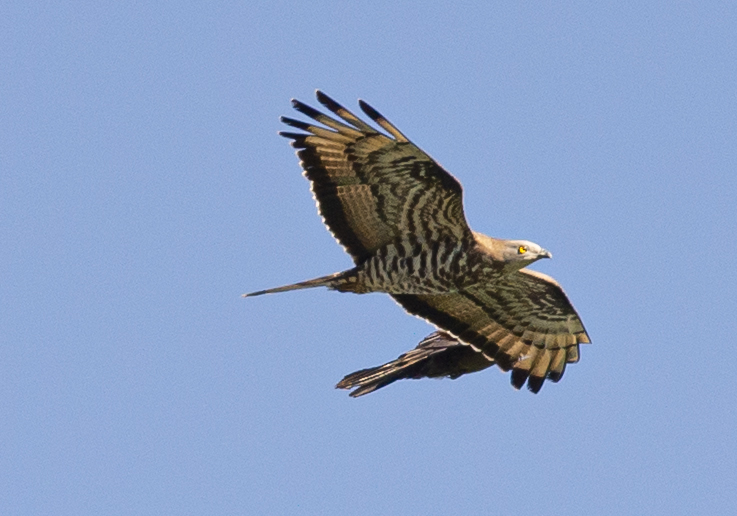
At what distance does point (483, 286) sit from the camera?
49.0 feet

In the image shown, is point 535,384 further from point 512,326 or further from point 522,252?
point 522,252

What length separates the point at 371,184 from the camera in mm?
13492

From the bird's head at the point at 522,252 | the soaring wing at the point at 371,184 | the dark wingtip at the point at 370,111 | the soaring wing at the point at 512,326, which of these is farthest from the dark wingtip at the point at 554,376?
the dark wingtip at the point at 370,111

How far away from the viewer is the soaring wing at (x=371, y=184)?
42.7 ft

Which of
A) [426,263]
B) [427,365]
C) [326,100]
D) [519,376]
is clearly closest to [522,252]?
[426,263]

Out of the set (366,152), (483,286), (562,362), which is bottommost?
(562,362)

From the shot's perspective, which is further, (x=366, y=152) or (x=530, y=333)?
(x=530, y=333)

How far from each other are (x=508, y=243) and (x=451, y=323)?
69.6 inches

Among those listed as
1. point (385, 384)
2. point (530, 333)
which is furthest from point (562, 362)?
point (385, 384)

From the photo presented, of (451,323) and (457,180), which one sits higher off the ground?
(457,180)

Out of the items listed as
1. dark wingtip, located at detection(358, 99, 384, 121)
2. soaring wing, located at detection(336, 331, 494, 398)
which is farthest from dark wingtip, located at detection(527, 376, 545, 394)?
dark wingtip, located at detection(358, 99, 384, 121)

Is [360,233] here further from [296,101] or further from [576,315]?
[576,315]

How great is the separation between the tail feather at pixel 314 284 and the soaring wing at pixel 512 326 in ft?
4.65

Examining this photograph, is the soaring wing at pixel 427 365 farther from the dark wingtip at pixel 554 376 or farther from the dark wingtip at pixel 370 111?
the dark wingtip at pixel 370 111
